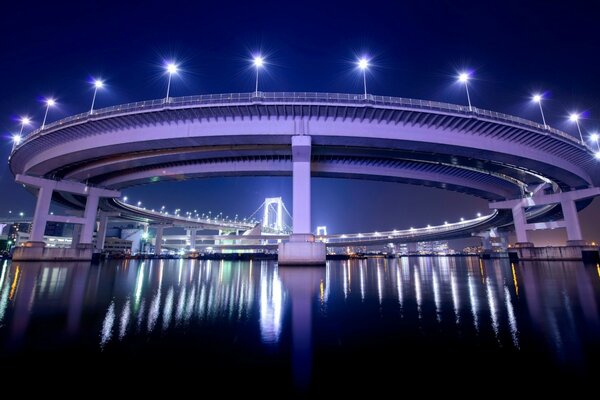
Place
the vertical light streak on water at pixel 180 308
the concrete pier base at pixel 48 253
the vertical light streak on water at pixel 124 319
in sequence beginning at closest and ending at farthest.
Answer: the vertical light streak on water at pixel 124 319 < the vertical light streak on water at pixel 180 308 < the concrete pier base at pixel 48 253

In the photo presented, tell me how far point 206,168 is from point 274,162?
29.8 ft

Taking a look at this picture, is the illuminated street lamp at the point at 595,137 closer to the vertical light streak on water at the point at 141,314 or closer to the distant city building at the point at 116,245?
the vertical light streak on water at the point at 141,314

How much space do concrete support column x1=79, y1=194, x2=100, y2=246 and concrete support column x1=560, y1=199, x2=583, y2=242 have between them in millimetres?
71061

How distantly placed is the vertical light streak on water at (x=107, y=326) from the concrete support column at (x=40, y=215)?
42.4 metres

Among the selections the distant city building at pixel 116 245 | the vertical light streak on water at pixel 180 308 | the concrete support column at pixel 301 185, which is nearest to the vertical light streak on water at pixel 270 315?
the vertical light streak on water at pixel 180 308

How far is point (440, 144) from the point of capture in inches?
1046

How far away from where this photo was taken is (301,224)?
25.6 meters

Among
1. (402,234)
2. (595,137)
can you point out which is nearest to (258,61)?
(595,137)

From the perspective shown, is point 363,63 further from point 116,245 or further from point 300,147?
point 116,245

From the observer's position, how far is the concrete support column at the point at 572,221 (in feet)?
135

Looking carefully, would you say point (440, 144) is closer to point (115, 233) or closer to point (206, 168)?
point (206, 168)

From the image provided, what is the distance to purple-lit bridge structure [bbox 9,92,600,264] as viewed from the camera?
25.0 metres

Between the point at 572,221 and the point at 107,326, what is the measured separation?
2247 inches

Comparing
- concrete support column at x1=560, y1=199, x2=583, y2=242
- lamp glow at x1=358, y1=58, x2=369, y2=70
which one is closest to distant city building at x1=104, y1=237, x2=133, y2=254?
lamp glow at x1=358, y1=58, x2=369, y2=70
